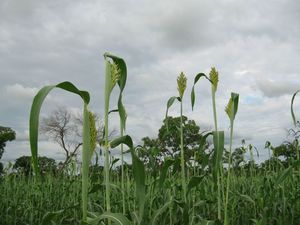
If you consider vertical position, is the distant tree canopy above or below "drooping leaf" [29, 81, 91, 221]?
above

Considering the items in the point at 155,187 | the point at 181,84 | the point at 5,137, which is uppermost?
the point at 5,137

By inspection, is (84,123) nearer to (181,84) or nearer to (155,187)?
(181,84)

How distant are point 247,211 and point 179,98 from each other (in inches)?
65.3

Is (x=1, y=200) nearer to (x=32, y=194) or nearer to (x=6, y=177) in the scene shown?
(x=32, y=194)

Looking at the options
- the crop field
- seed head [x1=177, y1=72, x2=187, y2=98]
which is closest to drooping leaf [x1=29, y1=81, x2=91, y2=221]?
the crop field

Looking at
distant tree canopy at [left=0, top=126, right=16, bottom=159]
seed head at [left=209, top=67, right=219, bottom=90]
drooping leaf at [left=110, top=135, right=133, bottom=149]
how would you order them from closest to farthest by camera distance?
1. drooping leaf at [left=110, top=135, right=133, bottom=149]
2. seed head at [left=209, top=67, right=219, bottom=90]
3. distant tree canopy at [left=0, top=126, right=16, bottom=159]

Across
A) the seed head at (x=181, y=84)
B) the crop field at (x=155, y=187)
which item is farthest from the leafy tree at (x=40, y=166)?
the seed head at (x=181, y=84)

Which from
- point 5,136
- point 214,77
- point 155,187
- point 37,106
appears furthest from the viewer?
point 5,136

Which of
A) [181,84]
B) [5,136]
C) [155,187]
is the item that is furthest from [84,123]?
[5,136]

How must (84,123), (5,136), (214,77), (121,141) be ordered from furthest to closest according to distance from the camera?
(5,136) → (214,77) → (121,141) → (84,123)

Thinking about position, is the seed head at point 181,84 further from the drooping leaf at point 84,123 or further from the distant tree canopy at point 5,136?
the distant tree canopy at point 5,136

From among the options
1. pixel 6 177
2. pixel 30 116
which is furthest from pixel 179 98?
pixel 6 177

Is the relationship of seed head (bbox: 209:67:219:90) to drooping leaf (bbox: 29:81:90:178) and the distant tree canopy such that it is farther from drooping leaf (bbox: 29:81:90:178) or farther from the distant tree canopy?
the distant tree canopy

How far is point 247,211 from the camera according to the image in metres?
3.34
